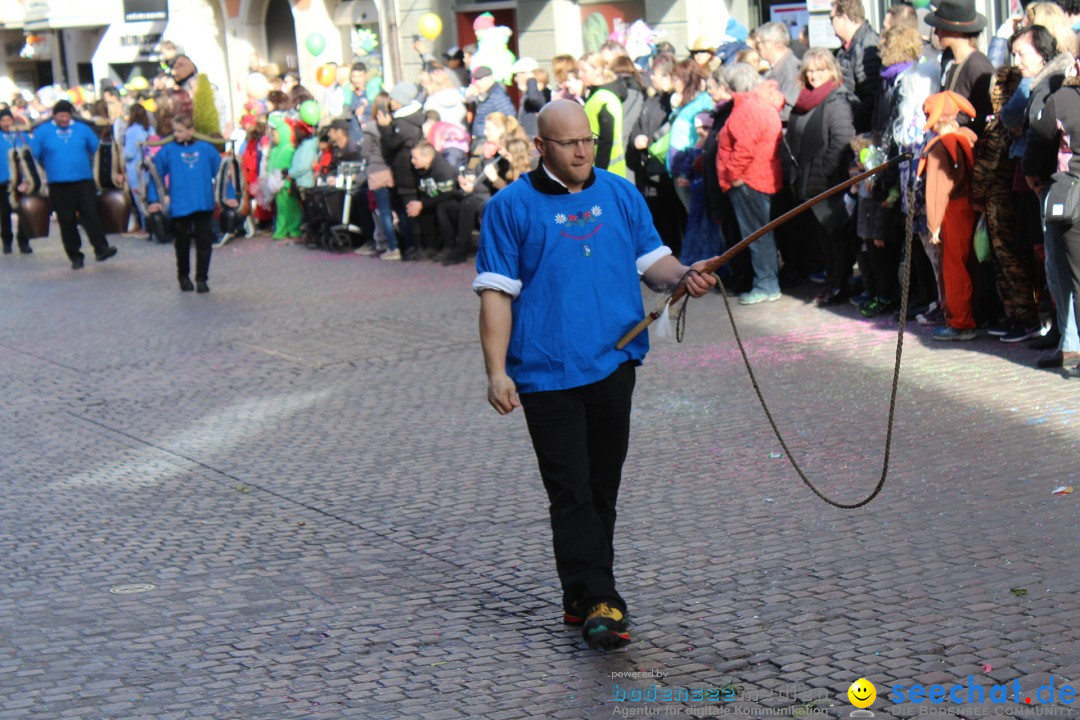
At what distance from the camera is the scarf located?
11.8 meters

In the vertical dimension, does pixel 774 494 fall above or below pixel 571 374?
below

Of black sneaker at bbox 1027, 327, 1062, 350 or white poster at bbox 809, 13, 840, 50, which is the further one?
white poster at bbox 809, 13, 840, 50

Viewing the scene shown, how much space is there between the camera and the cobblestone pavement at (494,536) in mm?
5051

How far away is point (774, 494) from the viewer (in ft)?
23.2

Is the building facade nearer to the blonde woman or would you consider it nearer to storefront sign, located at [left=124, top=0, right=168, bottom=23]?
storefront sign, located at [left=124, top=0, right=168, bottom=23]

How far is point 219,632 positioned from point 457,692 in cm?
119

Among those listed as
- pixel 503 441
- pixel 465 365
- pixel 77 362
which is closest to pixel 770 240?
pixel 465 365

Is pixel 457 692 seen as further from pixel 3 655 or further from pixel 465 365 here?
pixel 465 365

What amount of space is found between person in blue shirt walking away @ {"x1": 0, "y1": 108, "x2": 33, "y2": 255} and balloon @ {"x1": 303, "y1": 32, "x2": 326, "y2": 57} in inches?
291

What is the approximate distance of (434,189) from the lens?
1662 centimetres

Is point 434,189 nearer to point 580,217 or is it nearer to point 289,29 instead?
point 580,217

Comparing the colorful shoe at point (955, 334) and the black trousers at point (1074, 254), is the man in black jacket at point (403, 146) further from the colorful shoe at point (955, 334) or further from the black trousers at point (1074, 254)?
the black trousers at point (1074, 254)

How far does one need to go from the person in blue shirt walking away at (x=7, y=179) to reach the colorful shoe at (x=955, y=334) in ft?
47.6

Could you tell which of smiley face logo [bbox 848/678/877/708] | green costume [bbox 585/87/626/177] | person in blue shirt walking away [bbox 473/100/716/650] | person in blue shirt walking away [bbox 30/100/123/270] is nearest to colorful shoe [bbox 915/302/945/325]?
green costume [bbox 585/87/626/177]
